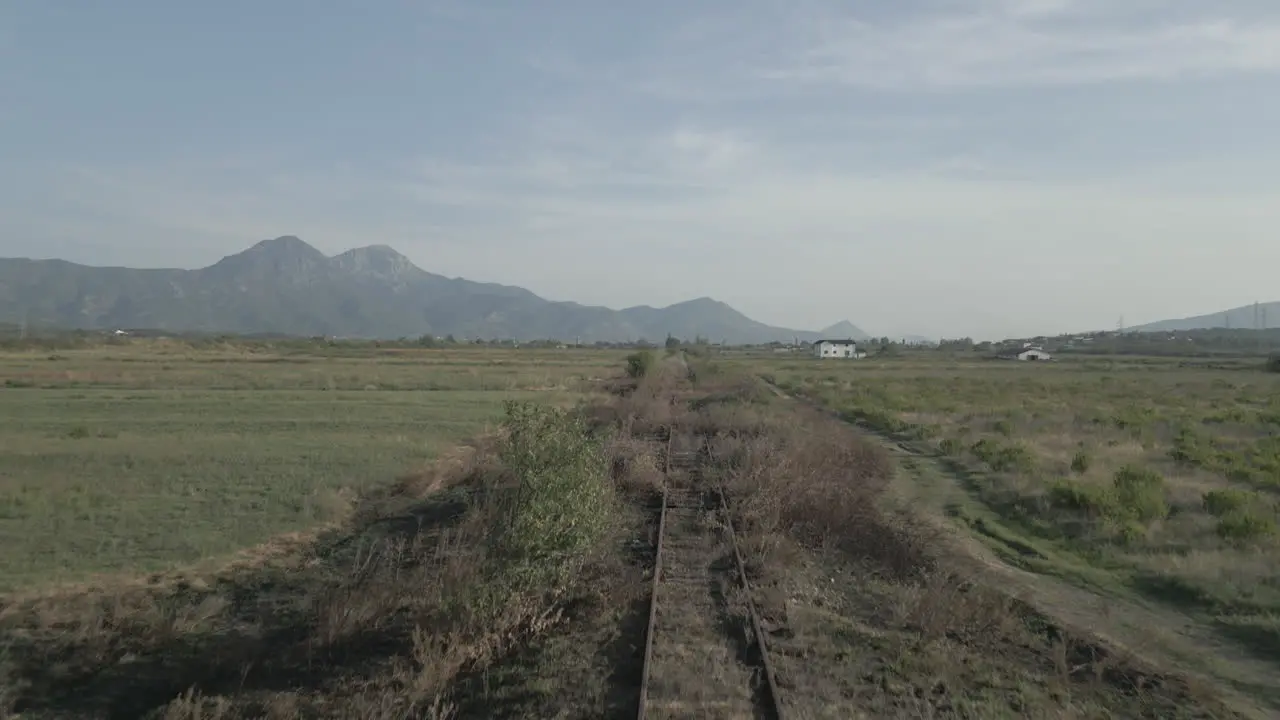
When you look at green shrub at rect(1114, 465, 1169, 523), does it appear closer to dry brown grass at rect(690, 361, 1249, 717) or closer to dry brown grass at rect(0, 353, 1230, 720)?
dry brown grass at rect(690, 361, 1249, 717)

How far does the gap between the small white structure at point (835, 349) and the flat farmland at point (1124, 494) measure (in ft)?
415

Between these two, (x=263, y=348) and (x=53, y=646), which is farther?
(x=263, y=348)

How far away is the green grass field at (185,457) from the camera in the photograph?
14.5 m

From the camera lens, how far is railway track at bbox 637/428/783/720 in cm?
777

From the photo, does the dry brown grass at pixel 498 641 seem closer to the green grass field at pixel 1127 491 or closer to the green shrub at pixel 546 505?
the green shrub at pixel 546 505

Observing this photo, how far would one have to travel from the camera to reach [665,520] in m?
16.0

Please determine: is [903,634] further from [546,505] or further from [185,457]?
[185,457]

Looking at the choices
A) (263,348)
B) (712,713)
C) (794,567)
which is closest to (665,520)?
(794,567)

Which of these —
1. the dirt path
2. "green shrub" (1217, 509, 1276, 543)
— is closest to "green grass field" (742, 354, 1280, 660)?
"green shrub" (1217, 509, 1276, 543)

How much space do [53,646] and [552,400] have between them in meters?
36.9

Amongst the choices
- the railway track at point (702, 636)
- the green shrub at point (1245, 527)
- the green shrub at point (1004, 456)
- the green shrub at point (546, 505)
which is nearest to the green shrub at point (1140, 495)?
the green shrub at point (1245, 527)

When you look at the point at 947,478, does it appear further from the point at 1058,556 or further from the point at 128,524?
the point at 128,524

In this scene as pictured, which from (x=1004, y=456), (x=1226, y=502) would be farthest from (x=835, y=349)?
(x=1226, y=502)

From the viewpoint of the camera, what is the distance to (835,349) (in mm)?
174375
